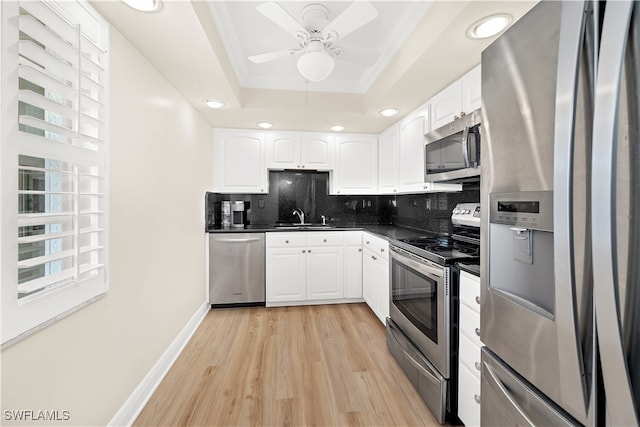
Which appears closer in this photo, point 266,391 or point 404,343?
point 266,391

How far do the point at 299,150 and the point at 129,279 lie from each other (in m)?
2.40

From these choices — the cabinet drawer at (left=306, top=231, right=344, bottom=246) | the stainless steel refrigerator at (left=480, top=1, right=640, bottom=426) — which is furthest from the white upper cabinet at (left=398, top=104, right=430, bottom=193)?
the stainless steel refrigerator at (left=480, top=1, right=640, bottom=426)

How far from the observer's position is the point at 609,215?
56 cm

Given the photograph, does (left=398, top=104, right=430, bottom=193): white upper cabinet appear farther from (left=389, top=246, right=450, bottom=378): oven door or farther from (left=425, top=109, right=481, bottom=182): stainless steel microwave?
(left=389, top=246, right=450, bottom=378): oven door

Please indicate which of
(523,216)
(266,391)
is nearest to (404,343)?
(266,391)

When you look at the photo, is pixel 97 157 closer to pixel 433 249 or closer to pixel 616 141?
pixel 616 141

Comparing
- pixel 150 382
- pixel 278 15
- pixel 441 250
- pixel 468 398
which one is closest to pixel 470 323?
pixel 468 398

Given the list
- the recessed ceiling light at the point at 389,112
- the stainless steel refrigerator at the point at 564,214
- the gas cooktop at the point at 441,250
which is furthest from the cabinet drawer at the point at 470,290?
the recessed ceiling light at the point at 389,112

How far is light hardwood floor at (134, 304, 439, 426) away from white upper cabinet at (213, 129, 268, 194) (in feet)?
5.22

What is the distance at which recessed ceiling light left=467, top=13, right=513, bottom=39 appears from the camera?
133 centimetres

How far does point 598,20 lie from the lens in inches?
23.2

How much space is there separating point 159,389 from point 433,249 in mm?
2046

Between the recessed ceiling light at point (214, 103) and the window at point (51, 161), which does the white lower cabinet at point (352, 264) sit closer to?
the recessed ceiling light at point (214, 103)

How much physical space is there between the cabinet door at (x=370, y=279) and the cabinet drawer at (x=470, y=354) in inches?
53.0
